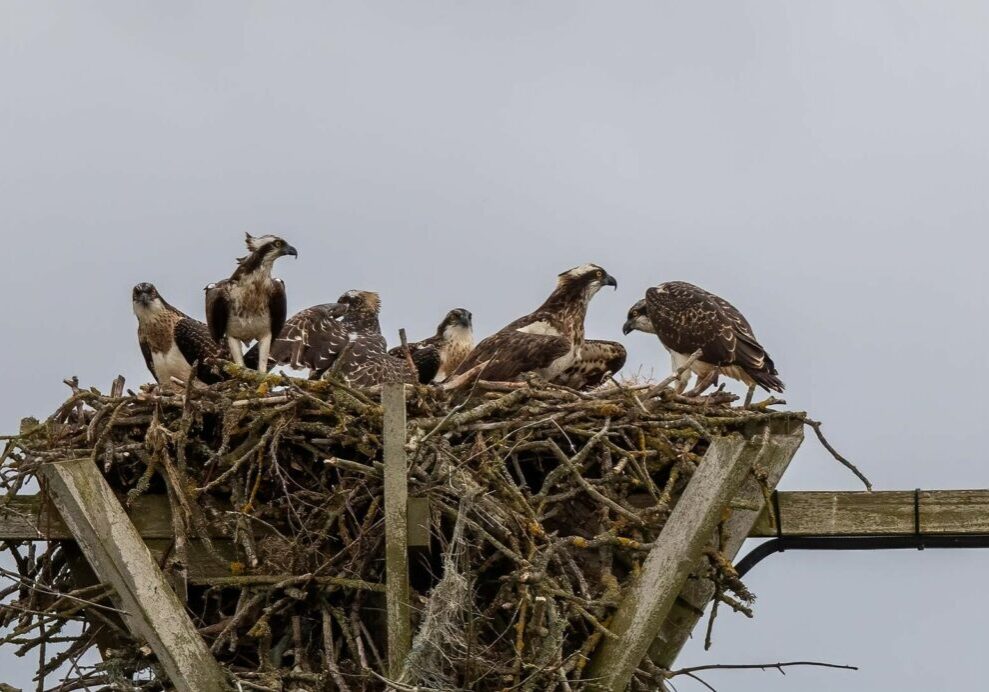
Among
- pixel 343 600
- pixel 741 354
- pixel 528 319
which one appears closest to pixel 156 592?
pixel 343 600

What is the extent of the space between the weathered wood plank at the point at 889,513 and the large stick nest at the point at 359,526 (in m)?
0.42

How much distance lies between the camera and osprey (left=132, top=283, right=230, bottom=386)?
9680 millimetres

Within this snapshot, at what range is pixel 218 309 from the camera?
953cm

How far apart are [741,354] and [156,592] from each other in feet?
17.6

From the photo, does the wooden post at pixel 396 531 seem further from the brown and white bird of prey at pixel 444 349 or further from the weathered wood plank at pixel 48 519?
the brown and white bird of prey at pixel 444 349

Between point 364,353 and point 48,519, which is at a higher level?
point 364,353

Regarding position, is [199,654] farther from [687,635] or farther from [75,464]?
[687,635]

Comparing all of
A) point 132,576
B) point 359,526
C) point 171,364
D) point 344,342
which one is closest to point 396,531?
point 359,526

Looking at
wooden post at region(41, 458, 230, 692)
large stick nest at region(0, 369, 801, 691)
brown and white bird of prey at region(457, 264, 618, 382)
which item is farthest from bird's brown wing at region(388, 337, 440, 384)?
wooden post at region(41, 458, 230, 692)

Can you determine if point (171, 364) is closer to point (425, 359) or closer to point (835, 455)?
point (425, 359)

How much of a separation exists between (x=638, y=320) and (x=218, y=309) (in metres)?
3.10

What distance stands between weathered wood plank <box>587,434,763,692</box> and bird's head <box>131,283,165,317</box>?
5090 mm

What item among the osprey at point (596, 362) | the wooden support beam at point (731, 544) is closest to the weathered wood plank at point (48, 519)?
the wooden support beam at point (731, 544)

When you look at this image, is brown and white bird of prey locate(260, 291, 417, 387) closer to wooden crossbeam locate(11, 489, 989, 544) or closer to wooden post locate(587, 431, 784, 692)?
wooden crossbeam locate(11, 489, 989, 544)
